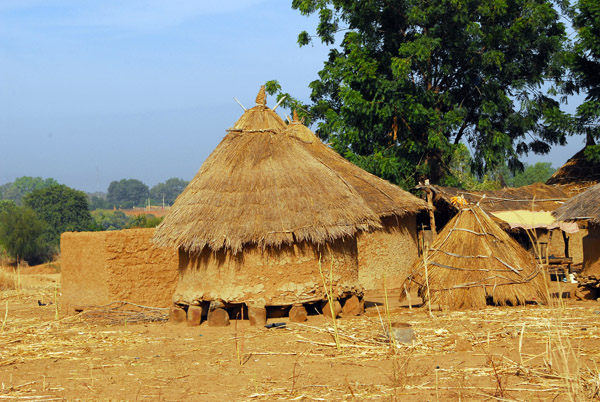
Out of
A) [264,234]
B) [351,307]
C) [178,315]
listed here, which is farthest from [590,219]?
[178,315]

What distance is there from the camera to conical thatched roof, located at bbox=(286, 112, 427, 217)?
14.0 m

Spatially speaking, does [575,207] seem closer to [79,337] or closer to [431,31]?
[79,337]

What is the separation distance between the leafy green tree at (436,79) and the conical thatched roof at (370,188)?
3.69m

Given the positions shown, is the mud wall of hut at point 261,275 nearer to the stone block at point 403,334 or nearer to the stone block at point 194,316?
the stone block at point 194,316

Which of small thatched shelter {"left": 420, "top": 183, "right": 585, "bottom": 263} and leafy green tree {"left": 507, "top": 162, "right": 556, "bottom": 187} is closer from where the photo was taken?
small thatched shelter {"left": 420, "top": 183, "right": 585, "bottom": 263}

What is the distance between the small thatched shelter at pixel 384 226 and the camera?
46.2ft

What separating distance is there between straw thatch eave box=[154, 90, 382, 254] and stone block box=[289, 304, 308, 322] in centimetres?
86

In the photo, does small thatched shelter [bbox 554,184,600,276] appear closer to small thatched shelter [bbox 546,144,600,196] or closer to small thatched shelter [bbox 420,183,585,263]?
small thatched shelter [bbox 420,183,585,263]

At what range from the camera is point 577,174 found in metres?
19.1

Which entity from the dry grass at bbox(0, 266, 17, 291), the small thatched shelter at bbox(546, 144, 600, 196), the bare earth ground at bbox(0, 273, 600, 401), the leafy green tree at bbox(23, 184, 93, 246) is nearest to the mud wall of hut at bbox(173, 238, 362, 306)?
the bare earth ground at bbox(0, 273, 600, 401)

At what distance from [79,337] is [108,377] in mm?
2381

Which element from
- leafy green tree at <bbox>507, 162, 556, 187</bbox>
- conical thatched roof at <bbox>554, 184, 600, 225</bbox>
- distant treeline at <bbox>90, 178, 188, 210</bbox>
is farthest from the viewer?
distant treeline at <bbox>90, 178, 188, 210</bbox>

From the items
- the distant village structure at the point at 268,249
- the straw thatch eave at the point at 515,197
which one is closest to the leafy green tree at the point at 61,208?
the straw thatch eave at the point at 515,197

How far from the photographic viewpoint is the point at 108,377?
20.2 ft
